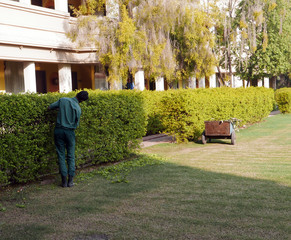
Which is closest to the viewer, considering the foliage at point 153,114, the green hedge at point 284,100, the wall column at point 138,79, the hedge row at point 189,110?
the hedge row at point 189,110

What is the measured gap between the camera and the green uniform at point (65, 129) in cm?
747

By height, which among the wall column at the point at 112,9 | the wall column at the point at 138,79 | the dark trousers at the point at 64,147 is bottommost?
the dark trousers at the point at 64,147

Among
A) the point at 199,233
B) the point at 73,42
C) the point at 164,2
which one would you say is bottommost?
the point at 199,233

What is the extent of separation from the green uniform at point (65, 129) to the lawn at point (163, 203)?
524mm

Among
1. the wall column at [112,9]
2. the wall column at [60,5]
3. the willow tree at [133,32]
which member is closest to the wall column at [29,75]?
the willow tree at [133,32]

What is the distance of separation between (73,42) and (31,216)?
16.0m

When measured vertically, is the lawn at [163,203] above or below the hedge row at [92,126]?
below

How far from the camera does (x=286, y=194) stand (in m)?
6.38

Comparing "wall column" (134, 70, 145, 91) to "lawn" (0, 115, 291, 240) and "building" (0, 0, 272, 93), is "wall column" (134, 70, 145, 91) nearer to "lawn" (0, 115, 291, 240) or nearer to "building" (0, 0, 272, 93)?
"building" (0, 0, 272, 93)

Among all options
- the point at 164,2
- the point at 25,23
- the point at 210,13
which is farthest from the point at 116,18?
the point at 210,13

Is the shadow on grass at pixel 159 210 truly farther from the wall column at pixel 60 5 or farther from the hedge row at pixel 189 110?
the wall column at pixel 60 5

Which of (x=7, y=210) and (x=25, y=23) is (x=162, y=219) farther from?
(x=25, y=23)

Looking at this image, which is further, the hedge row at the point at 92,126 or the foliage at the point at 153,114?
the foliage at the point at 153,114

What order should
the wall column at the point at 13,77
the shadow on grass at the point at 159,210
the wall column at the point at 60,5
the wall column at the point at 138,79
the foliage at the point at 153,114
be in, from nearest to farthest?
the shadow on grass at the point at 159,210 < the foliage at the point at 153,114 < the wall column at the point at 60,5 < the wall column at the point at 13,77 < the wall column at the point at 138,79
